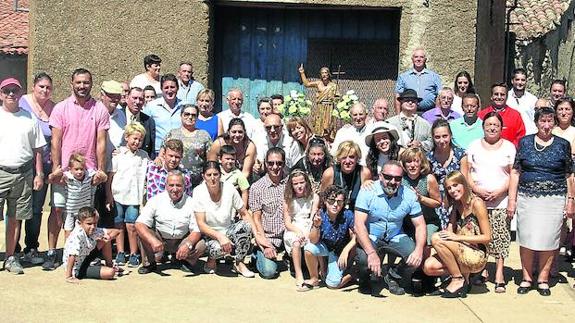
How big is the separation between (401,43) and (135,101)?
3.51 meters

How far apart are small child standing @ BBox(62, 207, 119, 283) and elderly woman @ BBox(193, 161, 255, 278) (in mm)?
815

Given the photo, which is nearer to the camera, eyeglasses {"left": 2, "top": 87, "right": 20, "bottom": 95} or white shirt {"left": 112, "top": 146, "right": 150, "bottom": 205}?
eyeglasses {"left": 2, "top": 87, "right": 20, "bottom": 95}

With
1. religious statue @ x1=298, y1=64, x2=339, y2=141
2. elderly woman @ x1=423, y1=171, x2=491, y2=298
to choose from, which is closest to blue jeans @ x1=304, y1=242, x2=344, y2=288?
elderly woman @ x1=423, y1=171, x2=491, y2=298

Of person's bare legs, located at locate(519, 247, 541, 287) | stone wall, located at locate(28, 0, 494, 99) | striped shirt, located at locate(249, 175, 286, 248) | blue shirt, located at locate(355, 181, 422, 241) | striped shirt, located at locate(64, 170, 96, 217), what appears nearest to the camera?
blue shirt, located at locate(355, 181, 422, 241)

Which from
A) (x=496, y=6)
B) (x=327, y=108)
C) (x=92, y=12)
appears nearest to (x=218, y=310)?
(x=327, y=108)

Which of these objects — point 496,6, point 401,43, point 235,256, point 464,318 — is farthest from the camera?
point 496,6

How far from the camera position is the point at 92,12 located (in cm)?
1028

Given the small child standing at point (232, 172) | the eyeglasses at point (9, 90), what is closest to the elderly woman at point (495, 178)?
the small child standing at point (232, 172)

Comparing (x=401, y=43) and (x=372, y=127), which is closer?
(x=372, y=127)

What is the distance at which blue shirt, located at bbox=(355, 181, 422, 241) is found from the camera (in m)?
7.16

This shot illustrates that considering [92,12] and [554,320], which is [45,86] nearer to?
[92,12]

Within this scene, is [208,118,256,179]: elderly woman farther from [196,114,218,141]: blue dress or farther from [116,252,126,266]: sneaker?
[116,252,126,266]: sneaker

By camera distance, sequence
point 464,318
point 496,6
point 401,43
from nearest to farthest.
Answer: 1. point 464,318
2. point 401,43
3. point 496,6

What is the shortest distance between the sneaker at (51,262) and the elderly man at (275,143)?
1.99 meters
